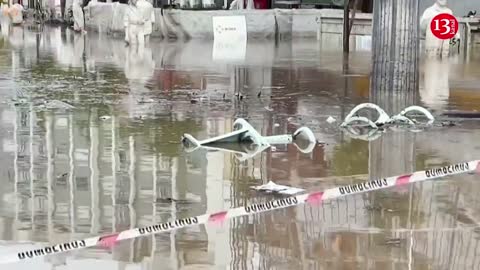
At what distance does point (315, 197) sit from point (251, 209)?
2.38 feet

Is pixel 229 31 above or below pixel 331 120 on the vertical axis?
above

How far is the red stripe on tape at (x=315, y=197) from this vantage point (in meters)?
7.52

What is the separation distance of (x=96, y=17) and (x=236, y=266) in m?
36.8

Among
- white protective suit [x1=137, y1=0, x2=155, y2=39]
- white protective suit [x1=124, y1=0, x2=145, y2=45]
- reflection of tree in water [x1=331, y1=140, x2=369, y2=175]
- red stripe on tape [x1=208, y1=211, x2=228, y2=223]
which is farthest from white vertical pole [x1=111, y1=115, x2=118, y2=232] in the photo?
white protective suit [x1=137, y1=0, x2=155, y2=39]

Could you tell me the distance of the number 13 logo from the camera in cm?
2458

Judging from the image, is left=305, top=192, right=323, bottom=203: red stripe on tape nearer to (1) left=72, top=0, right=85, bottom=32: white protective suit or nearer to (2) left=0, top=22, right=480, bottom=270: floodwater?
(2) left=0, top=22, right=480, bottom=270: floodwater

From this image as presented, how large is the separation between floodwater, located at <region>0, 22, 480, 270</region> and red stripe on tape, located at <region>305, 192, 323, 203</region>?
0.12m

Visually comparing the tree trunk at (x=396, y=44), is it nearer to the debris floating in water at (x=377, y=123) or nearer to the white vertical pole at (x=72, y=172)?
the debris floating in water at (x=377, y=123)

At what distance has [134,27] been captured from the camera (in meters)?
31.9

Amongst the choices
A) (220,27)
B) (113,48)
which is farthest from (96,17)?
(113,48)

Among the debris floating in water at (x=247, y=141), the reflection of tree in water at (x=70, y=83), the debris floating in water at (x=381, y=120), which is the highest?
the reflection of tree in water at (x=70, y=83)

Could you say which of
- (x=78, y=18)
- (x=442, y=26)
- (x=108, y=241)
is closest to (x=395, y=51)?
(x=108, y=241)

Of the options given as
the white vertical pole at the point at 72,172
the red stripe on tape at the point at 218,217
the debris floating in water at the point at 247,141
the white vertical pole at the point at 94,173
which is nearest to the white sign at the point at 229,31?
the white vertical pole at the point at 94,173

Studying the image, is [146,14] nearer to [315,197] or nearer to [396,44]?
[396,44]
